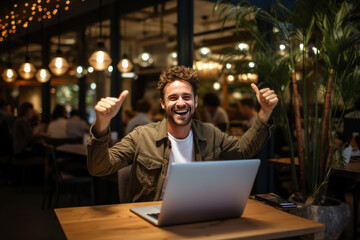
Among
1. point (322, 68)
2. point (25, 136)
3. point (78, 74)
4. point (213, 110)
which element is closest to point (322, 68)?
point (322, 68)

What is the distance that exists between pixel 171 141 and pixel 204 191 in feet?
2.59

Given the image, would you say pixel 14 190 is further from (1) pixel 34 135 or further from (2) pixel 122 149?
(2) pixel 122 149

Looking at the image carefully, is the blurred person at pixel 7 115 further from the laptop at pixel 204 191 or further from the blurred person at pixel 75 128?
the laptop at pixel 204 191

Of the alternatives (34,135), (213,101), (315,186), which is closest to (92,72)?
(34,135)

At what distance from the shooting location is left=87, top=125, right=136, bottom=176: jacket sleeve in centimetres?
176

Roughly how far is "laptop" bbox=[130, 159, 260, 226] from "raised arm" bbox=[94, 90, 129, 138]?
0.44 meters

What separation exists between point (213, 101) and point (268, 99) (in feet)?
15.7

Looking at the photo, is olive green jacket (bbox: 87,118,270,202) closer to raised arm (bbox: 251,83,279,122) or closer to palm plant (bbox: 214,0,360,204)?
raised arm (bbox: 251,83,279,122)

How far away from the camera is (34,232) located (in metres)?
3.98

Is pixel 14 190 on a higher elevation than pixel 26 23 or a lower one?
lower

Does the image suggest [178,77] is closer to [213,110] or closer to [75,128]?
[75,128]

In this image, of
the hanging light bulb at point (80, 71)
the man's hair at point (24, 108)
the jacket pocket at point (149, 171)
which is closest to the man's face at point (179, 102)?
the jacket pocket at point (149, 171)

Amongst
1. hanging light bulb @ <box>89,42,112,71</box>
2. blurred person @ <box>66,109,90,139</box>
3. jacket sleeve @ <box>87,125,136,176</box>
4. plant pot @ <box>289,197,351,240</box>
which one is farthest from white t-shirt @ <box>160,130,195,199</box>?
blurred person @ <box>66,109,90,139</box>

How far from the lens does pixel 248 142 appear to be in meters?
2.23
